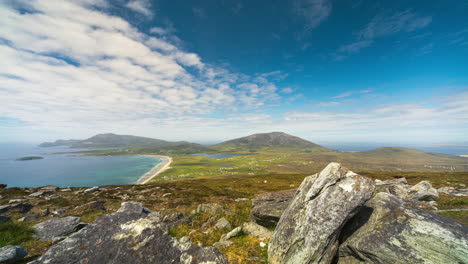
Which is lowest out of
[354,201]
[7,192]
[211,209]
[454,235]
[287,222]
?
[7,192]

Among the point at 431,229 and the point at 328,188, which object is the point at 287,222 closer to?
the point at 328,188

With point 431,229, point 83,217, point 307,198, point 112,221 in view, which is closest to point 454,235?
point 431,229

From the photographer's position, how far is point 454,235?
7.41 meters

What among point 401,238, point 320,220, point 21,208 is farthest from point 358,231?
point 21,208

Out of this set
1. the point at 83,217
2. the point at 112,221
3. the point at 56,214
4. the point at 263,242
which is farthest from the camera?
the point at 56,214

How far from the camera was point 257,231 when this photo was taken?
12.6 m

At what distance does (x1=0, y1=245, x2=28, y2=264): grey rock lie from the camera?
7973 millimetres

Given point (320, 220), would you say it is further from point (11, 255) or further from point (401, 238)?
point (11, 255)

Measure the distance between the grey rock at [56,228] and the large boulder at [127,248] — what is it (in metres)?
9.72

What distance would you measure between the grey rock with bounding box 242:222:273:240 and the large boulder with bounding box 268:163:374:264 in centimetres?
227

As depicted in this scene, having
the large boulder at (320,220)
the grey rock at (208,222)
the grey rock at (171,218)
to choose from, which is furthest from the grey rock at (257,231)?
the grey rock at (171,218)

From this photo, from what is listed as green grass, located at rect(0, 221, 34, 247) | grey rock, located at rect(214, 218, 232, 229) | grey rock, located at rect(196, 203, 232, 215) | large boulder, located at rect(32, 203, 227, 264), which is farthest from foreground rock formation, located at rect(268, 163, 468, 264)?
green grass, located at rect(0, 221, 34, 247)

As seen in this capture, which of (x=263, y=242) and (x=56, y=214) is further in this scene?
(x=56, y=214)

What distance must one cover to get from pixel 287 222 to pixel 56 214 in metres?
29.1
